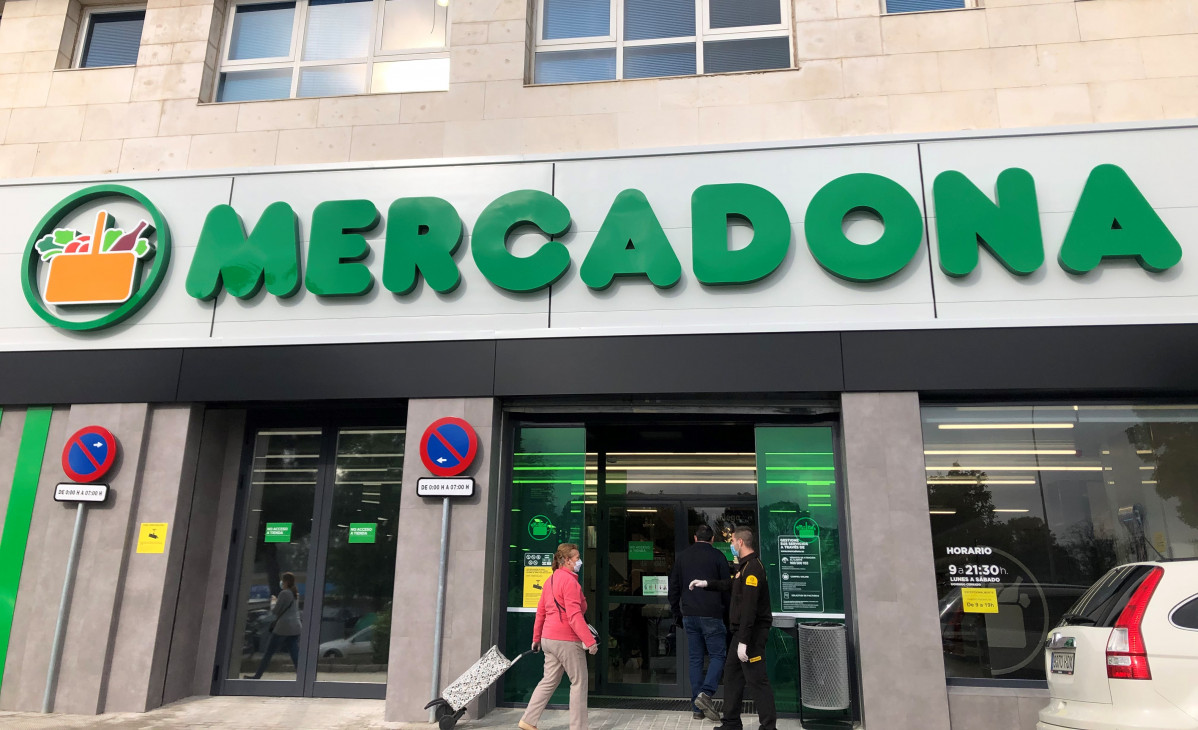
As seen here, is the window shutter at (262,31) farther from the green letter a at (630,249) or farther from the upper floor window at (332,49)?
the green letter a at (630,249)

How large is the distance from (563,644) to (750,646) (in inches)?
66.3

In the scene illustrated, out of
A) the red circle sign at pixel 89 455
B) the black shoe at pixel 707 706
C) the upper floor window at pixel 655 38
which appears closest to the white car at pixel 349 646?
the red circle sign at pixel 89 455

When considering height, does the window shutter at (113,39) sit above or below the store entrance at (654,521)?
above

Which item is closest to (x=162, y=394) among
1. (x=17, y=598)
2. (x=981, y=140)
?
(x=17, y=598)

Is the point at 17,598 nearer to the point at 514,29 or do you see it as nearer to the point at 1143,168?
the point at 514,29

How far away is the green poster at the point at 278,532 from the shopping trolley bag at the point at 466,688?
10.8 ft

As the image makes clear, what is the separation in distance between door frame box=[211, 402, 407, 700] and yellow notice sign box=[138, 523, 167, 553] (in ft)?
2.86

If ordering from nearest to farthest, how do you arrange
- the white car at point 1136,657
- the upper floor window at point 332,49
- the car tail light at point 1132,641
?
the white car at point 1136,657 → the car tail light at point 1132,641 → the upper floor window at point 332,49

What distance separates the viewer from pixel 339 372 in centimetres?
894

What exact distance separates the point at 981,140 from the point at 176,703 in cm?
1108

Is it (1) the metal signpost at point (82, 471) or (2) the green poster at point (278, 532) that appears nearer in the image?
(1) the metal signpost at point (82, 471)

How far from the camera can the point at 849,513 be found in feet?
25.9

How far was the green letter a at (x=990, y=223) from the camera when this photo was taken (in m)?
8.11

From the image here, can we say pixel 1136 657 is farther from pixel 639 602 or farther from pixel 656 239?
pixel 656 239
